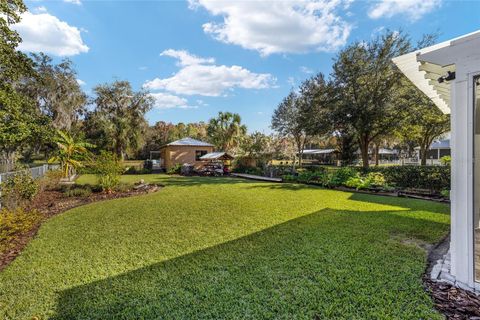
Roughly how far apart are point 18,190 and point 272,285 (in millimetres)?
9333

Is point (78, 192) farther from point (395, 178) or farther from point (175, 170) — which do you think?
point (395, 178)

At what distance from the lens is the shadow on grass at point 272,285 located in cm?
255

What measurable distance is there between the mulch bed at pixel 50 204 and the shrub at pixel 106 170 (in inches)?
18.9

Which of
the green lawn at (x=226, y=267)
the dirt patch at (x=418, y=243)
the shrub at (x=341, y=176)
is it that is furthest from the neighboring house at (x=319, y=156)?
the dirt patch at (x=418, y=243)

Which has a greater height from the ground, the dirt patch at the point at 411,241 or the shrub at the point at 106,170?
the shrub at the point at 106,170

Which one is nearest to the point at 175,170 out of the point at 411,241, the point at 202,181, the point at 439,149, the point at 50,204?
the point at 202,181

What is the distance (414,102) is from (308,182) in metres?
7.26

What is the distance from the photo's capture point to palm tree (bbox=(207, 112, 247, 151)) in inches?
1342

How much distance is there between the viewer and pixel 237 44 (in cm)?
1591

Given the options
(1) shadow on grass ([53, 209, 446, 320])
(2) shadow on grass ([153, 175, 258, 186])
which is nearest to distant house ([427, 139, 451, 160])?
(2) shadow on grass ([153, 175, 258, 186])

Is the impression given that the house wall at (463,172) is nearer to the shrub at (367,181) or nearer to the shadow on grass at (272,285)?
the shadow on grass at (272,285)

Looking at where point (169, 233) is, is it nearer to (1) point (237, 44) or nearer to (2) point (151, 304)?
(2) point (151, 304)

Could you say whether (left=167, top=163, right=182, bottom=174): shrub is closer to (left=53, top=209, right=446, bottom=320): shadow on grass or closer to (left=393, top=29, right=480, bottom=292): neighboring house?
(left=53, top=209, right=446, bottom=320): shadow on grass

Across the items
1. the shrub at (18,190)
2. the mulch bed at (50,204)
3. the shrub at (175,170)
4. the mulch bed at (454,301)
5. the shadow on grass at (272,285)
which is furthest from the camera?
the shrub at (175,170)
